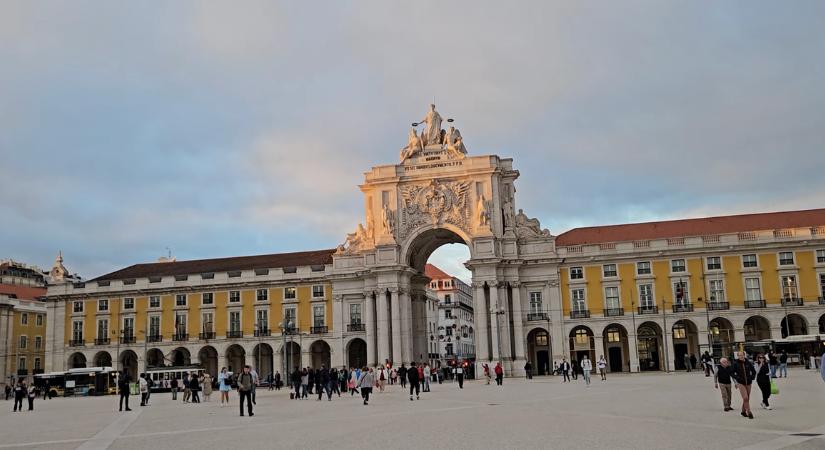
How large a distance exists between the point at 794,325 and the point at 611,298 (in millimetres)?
15252

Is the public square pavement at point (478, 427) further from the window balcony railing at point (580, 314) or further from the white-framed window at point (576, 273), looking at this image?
the white-framed window at point (576, 273)

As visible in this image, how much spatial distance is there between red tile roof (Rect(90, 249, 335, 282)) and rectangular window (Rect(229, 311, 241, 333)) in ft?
20.1

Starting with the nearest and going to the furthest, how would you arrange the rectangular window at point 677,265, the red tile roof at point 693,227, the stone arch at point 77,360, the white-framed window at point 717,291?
the white-framed window at point 717,291
the rectangular window at point 677,265
the red tile roof at point 693,227
the stone arch at point 77,360

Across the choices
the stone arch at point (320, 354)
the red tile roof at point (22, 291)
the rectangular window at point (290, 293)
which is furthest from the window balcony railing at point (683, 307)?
the red tile roof at point (22, 291)

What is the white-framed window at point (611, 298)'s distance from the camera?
235ft

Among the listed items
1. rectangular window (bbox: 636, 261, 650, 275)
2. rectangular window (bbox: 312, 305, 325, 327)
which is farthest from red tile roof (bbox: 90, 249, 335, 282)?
rectangular window (bbox: 636, 261, 650, 275)

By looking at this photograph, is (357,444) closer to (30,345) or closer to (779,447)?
(779,447)

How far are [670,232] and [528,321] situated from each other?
1594 cm

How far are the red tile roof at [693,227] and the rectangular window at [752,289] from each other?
5061 mm

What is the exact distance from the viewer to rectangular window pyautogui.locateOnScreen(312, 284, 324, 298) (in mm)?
78688

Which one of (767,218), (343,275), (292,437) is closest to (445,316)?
(343,275)

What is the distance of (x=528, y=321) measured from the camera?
73062 mm

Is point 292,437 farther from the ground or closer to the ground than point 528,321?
closer to the ground

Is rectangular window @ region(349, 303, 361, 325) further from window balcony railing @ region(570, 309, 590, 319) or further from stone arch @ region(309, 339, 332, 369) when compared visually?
window balcony railing @ region(570, 309, 590, 319)
